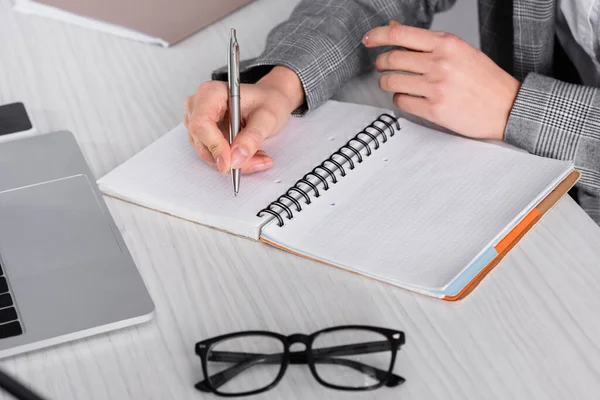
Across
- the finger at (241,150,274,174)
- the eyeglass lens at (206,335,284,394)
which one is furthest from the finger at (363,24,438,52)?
the eyeglass lens at (206,335,284,394)

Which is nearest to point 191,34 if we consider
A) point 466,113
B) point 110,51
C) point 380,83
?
point 110,51

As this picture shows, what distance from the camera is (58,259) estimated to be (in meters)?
0.77

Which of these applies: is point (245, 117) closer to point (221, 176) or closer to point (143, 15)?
point (221, 176)

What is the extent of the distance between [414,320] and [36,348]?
0.33 metres

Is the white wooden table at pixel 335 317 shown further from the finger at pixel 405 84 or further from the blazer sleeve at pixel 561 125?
the finger at pixel 405 84

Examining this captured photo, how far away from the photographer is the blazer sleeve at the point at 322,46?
1.01 m

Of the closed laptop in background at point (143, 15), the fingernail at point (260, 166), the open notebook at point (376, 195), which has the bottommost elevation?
the open notebook at point (376, 195)

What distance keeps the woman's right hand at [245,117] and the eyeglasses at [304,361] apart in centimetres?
24

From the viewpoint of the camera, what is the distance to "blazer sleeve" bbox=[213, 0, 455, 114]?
3.33 ft

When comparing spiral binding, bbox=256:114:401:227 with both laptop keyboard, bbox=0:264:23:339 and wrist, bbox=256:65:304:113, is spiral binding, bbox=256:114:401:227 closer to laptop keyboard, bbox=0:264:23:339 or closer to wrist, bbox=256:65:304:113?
wrist, bbox=256:65:304:113

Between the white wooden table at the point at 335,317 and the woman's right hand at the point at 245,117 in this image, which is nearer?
the white wooden table at the point at 335,317

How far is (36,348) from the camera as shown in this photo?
690 millimetres

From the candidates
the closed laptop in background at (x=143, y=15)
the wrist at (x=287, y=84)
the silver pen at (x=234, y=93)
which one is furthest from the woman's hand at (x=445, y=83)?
the closed laptop in background at (x=143, y=15)

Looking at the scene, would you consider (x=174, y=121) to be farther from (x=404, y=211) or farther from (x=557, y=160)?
(x=557, y=160)
